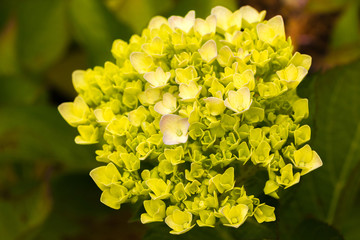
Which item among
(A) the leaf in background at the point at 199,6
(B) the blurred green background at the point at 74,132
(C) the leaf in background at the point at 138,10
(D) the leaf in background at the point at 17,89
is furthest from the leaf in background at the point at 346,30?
(D) the leaf in background at the point at 17,89

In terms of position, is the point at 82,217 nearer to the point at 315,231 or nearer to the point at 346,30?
the point at 315,231

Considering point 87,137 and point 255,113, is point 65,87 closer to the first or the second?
point 87,137

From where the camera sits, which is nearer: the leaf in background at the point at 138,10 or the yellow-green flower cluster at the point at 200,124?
the yellow-green flower cluster at the point at 200,124

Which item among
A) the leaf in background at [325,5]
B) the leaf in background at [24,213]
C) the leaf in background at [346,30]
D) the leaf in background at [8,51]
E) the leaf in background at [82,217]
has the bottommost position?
the leaf in background at [82,217]

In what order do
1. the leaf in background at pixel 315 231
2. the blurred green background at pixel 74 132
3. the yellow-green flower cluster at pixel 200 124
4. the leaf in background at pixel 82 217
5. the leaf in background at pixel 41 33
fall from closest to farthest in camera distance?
the yellow-green flower cluster at pixel 200 124
the leaf in background at pixel 315 231
the blurred green background at pixel 74 132
the leaf in background at pixel 82 217
the leaf in background at pixel 41 33

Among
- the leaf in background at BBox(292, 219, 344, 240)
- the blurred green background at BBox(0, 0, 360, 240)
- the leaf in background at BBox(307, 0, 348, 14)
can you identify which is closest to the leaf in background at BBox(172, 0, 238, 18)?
the blurred green background at BBox(0, 0, 360, 240)

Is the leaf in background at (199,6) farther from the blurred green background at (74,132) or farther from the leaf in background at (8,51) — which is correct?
the leaf in background at (8,51)
